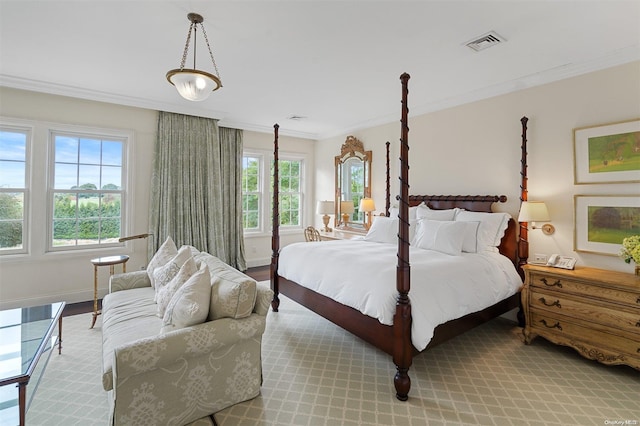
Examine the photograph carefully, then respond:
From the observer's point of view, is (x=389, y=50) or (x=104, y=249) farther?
(x=104, y=249)

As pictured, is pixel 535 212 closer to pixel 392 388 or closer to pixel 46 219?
pixel 392 388

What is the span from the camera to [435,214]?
3.80m

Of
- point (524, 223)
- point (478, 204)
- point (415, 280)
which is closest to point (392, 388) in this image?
point (415, 280)

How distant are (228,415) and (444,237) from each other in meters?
2.52

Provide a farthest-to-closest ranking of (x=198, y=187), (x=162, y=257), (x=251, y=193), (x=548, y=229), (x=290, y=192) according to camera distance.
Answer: (x=290, y=192) → (x=251, y=193) → (x=198, y=187) → (x=548, y=229) → (x=162, y=257)

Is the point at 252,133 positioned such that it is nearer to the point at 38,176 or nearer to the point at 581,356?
the point at 38,176

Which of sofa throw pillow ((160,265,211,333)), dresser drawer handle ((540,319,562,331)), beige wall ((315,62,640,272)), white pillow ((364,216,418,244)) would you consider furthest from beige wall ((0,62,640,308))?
sofa throw pillow ((160,265,211,333))

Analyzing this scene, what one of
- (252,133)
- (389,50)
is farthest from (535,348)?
(252,133)

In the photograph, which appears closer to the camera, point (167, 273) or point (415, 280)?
point (415, 280)

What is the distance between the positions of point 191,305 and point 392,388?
1529 millimetres

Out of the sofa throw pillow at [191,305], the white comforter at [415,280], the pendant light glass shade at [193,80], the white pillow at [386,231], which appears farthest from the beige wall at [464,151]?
the sofa throw pillow at [191,305]

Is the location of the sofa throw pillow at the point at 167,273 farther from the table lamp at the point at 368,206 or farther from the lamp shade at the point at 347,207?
the lamp shade at the point at 347,207

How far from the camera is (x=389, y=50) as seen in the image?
8.92 ft

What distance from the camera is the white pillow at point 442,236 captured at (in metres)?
3.10
